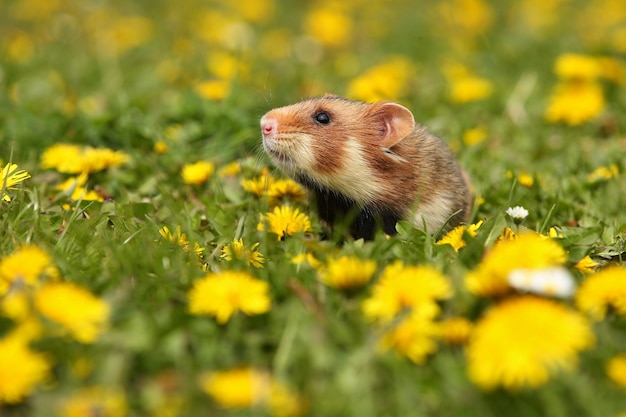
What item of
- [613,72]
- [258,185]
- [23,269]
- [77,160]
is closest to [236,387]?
[23,269]

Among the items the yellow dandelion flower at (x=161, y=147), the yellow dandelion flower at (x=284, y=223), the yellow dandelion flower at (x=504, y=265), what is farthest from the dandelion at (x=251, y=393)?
the yellow dandelion flower at (x=161, y=147)

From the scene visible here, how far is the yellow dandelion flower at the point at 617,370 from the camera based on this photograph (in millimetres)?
2348

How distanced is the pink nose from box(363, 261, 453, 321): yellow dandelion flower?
4.99 feet

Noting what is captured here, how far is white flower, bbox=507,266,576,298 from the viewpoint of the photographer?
102 inches

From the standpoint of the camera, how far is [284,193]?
4.35m

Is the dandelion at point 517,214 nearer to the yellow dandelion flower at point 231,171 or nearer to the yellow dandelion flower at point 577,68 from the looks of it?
the yellow dandelion flower at point 231,171

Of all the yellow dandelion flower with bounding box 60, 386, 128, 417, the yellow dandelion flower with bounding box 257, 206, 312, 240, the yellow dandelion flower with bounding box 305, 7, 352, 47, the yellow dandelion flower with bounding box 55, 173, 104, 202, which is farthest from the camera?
the yellow dandelion flower with bounding box 305, 7, 352, 47

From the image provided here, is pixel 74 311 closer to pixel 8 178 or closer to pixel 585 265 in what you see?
pixel 8 178

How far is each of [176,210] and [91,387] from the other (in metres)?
1.75

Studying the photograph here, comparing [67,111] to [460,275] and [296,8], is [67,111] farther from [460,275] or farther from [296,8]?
A: [296,8]

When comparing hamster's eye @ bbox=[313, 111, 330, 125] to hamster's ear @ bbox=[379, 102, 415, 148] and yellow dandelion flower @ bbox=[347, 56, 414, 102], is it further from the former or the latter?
yellow dandelion flower @ bbox=[347, 56, 414, 102]

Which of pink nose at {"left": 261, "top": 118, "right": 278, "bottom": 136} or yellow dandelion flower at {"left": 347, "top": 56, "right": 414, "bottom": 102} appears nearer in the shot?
pink nose at {"left": 261, "top": 118, "right": 278, "bottom": 136}

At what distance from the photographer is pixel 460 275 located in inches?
111

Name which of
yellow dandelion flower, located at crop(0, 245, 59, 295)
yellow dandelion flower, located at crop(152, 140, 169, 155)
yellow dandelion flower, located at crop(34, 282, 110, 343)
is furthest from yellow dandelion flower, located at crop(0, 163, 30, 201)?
yellow dandelion flower, located at crop(152, 140, 169, 155)
